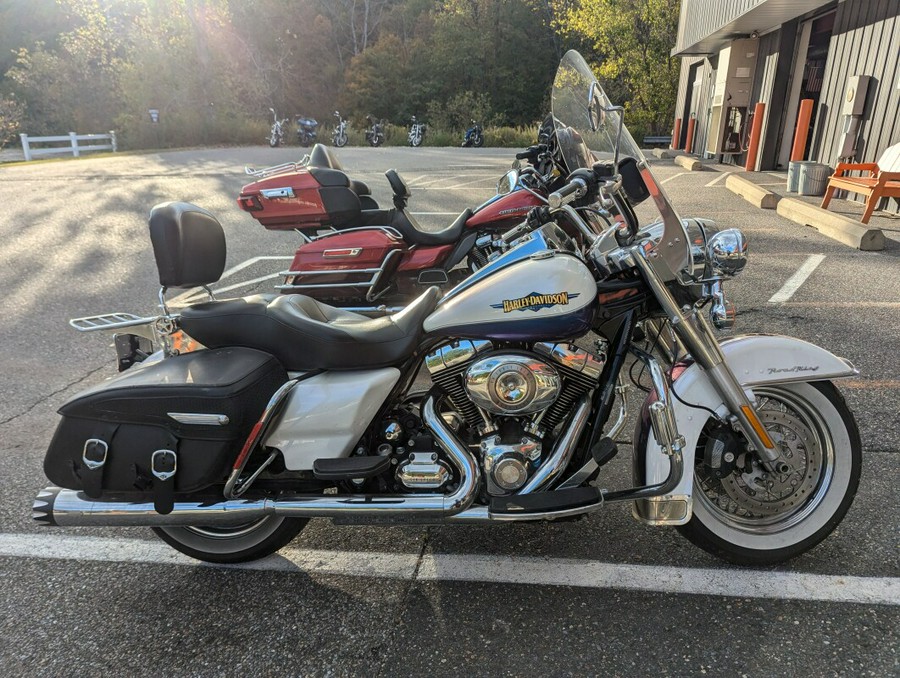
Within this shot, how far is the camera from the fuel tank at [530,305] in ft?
6.87

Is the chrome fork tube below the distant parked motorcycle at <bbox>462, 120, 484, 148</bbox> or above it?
below

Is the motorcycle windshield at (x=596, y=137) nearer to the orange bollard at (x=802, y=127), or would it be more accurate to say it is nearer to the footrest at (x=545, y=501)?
the footrest at (x=545, y=501)

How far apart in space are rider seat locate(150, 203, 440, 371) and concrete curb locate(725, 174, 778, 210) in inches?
333

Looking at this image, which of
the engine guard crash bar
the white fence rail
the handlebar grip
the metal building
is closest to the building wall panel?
the metal building

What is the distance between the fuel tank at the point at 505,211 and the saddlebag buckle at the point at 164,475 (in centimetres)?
339

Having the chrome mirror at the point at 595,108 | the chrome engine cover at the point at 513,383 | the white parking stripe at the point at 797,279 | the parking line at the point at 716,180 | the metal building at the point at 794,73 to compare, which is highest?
the metal building at the point at 794,73

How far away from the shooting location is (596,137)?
2.43 m

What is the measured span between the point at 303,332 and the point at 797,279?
5.24 m

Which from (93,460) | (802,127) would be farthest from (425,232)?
(802,127)

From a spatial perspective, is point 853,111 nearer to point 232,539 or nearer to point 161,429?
point 232,539

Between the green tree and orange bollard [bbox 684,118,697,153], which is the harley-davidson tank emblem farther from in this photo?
the green tree

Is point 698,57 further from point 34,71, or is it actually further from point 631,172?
point 34,71

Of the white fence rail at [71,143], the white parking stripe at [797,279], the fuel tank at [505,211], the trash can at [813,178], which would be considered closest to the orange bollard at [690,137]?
the trash can at [813,178]

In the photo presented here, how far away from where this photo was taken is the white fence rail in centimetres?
2222
